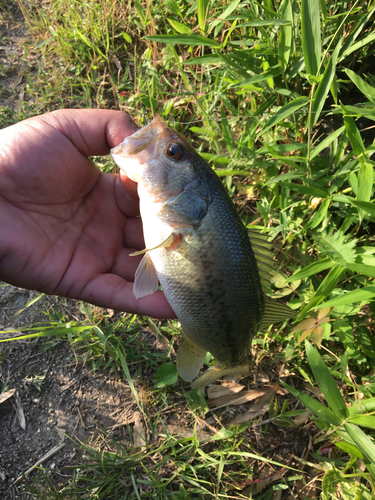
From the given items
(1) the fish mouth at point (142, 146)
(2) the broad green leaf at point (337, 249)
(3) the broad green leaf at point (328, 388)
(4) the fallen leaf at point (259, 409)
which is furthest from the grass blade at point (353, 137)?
(4) the fallen leaf at point (259, 409)

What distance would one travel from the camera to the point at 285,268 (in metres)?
3.36

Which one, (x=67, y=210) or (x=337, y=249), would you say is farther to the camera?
(x=67, y=210)

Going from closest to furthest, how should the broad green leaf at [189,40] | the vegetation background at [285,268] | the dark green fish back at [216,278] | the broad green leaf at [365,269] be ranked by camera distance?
the broad green leaf at [365,269] → the dark green fish back at [216,278] → the vegetation background at [285,268] → the broad green leaf at [189,40]

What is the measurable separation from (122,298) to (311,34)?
8.36 ft

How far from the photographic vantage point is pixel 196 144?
4.02m

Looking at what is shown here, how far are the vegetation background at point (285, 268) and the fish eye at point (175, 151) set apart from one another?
2.77 ft

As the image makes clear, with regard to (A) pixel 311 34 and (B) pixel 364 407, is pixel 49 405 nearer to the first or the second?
(B) pixel 364 407

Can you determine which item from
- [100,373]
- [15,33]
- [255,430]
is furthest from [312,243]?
[15,33]

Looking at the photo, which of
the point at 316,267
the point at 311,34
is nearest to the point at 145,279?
the point at 316,267

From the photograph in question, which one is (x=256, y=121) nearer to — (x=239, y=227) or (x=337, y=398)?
(x=239, y=227)

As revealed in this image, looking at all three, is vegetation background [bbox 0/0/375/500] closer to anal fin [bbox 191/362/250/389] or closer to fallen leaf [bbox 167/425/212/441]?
fallen leaf [bbox 167/425/212/441]

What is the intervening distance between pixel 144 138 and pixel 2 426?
3.21 m

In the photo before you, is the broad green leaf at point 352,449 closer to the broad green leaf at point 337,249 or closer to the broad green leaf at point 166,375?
the broad green leaf at point 337,249

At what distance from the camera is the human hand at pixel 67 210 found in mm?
2549
